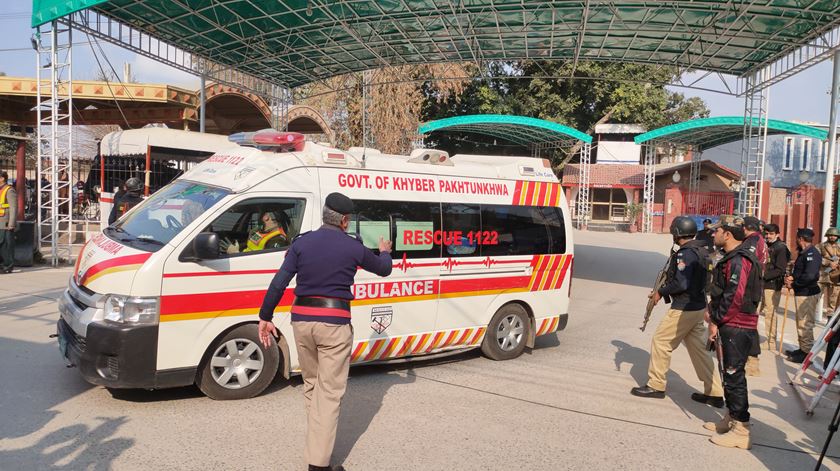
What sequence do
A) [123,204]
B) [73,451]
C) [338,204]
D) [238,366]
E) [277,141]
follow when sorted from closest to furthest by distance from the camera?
[338,204], [73,451], [238,366], [277,141], [123,204]

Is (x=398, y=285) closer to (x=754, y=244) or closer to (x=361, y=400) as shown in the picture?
(x=361, y=400)

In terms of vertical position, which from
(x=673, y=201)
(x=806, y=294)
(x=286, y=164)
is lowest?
(x=806, y=294)

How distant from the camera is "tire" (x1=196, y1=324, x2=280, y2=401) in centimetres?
527

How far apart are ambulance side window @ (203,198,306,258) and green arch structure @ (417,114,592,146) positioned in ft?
66.6

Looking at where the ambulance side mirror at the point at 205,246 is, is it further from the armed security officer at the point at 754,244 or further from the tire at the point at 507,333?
the armed security officer at the point at 754,244

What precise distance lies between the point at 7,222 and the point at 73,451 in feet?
31.5

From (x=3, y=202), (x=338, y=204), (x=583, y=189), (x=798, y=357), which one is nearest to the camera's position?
(x=338, y=204)

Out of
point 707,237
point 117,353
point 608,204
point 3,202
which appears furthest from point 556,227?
point 608,204

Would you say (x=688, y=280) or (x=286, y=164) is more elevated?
(x=286, y=164)

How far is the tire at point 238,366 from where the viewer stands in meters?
5.27

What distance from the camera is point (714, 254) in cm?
→ 998

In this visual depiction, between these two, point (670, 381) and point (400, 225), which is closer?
point (400, 225)

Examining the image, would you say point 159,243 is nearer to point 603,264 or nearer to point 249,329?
point 249,329

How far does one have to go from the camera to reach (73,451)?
14.2 feet
